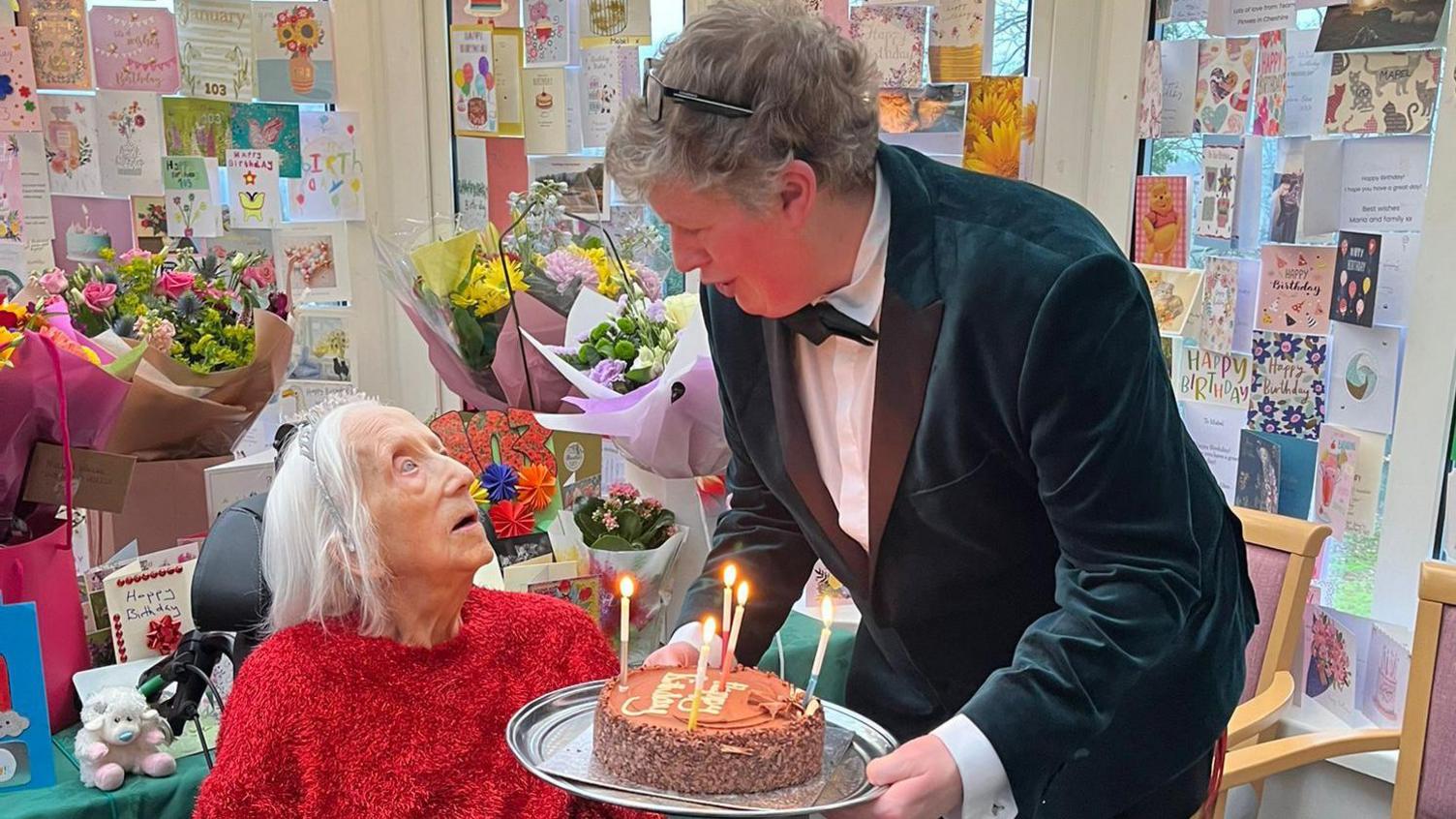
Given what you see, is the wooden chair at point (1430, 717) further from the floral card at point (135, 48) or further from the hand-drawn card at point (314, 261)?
the floral card at point (135, 48)

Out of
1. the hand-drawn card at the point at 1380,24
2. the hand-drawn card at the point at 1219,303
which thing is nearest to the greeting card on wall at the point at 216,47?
the hand-drawn card at the point at 1219,303

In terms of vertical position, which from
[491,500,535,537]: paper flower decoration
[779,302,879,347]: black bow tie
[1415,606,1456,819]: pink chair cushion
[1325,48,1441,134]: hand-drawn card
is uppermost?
[1325,48,1441,134]: hand-drawn card

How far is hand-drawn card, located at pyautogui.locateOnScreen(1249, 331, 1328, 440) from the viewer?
7.67ft

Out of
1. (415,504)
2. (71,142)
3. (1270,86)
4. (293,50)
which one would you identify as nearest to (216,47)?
(293,50)

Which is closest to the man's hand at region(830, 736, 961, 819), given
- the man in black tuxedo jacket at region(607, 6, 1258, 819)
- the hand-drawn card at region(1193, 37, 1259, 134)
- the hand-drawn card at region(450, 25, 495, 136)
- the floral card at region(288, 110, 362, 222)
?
the man in black tuxedo jacket at region(607, 6, 1258, 819)

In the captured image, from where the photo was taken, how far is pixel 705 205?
→ 1.15 metres

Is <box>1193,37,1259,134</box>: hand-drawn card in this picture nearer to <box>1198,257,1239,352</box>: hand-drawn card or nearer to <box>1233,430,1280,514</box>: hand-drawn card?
<box>1198,257,1239,352</box>: hand-drawn card

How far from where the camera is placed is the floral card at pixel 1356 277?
2.21 meters

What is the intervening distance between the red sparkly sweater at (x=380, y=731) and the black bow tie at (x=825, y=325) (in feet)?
1.96

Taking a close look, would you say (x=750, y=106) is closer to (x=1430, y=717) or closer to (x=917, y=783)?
(x=917, y=783)

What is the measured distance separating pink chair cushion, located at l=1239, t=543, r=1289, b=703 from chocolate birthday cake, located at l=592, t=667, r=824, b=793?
130 centimetres

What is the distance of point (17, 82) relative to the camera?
276 cm

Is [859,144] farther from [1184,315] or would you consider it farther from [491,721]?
[1184,315]

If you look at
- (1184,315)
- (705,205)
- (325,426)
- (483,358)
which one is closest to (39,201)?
(483,358)
